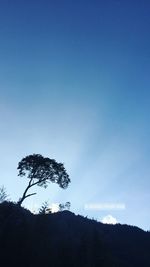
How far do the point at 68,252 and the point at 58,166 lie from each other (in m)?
17.8

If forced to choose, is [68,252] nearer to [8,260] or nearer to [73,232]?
[8,260]

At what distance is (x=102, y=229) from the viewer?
94312 millimetres

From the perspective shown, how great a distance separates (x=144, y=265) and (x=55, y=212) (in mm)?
30897

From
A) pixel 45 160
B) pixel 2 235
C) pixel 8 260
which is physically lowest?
pixel 8 260

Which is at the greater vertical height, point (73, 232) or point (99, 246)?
point (73, 232)

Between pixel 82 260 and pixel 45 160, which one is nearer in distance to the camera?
pixel 45 160

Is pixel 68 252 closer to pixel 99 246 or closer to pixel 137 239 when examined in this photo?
pixel 99 246

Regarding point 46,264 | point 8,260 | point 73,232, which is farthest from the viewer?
point 73,232

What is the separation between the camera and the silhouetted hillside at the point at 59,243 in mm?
49469

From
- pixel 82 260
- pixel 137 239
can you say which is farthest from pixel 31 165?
pixel 137 239

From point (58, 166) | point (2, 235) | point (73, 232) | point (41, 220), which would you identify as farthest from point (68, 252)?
point (73, 232)

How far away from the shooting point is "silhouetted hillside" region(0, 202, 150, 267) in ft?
162

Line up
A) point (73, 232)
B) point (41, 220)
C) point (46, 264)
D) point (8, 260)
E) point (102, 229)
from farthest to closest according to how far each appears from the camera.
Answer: point (102, 229)
point (73, 232)
point (41, 220)
point (46, 264)
point (8, 260)

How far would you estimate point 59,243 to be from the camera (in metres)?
70.1
